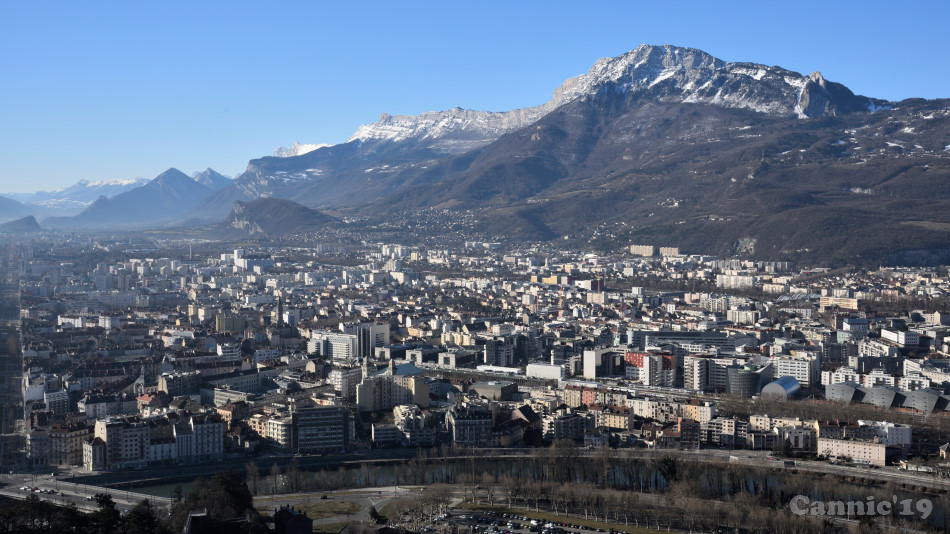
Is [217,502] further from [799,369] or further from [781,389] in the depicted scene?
[799,369]

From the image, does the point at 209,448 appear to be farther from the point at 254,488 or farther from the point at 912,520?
the point at 912,520

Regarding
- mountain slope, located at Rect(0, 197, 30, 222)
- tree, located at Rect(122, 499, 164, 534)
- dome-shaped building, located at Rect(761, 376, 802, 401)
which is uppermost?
mountain slope, located at Rect(0, 197, 30, 222)

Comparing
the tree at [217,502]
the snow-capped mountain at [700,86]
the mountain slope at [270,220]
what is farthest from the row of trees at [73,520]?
the snow-capped mountain at [700,86]

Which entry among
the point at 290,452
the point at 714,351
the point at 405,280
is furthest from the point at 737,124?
the point at 290,452

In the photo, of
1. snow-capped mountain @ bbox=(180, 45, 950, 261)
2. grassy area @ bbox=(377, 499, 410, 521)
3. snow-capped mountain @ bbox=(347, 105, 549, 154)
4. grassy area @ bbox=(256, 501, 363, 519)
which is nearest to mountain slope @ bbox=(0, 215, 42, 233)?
snow-capped mountain @ bbox=(180, 45, 950, 261)

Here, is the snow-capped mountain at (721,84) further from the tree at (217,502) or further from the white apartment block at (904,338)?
the tree at (217,502)

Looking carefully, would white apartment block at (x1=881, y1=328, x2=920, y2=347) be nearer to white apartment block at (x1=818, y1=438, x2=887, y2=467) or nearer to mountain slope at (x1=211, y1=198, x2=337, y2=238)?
white apartment block at (x1=818, y1=438, x2=887, y2=467)

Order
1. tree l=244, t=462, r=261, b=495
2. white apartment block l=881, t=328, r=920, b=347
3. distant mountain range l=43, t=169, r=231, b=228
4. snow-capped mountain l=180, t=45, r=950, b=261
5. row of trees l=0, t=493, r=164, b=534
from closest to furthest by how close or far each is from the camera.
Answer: row of trees l=0, t=493, r=164, b=534
tree l=244, t=462, r=261, b=495
white apartment block l=881, t=328, r=920, b=347
snow-capped mountain l=180, t=45, r=950, b=261
distant mountain range l=43, t=169, r=231, b=228
